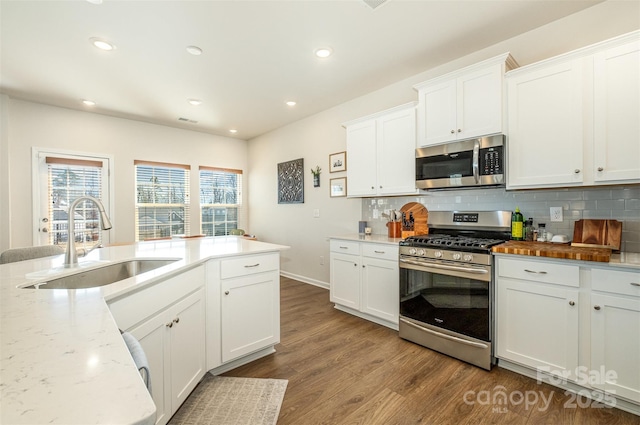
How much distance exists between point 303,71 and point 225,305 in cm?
257

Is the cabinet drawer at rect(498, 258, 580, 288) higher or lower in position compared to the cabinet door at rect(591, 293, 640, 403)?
higher

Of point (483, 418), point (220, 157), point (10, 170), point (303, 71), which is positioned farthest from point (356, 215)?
point (10, 170)

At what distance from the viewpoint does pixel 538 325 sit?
1982mm

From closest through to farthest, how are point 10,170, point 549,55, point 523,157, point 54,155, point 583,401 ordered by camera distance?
point 583,401
point 523,157
point 549,55
point 10,170
point 54,155

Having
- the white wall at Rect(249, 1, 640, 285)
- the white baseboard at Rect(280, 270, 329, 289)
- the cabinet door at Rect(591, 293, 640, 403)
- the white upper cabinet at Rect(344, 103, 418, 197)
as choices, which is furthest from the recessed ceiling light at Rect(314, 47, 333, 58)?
the white baseboard at Rect(280, 270, 329, 289)

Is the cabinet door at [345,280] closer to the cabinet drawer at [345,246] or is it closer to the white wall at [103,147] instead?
the cabinet drawer at [345,246]

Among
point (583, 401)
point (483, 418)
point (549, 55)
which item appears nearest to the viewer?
point (483, 418)

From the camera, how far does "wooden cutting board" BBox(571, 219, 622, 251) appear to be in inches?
79.5

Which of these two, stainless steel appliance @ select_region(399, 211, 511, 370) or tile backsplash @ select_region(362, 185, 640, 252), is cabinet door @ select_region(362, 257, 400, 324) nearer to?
stainless steel appliance @ select_region(399, 211, 511, 370)

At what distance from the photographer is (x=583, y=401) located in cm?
182

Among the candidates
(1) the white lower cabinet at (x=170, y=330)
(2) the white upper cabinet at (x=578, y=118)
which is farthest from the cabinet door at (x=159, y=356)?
(2) the white upper cabinet at (x=578, y=118)

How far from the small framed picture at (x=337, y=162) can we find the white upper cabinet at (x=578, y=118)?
7.04ft

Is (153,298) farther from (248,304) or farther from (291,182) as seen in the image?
(291,182)

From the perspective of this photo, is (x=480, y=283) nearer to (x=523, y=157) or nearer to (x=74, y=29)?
(x=523, y=157)
